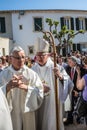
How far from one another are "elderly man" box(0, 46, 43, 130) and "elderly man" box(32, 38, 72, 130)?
0.59 m

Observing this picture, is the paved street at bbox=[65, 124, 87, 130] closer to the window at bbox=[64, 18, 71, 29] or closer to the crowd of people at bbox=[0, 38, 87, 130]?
the crowd of people at bbox=[0, 38, 87, 130]

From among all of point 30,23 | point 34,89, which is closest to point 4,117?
point 34,89

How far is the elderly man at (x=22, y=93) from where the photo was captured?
5430 mm

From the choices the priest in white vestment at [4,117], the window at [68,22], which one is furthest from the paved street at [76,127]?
the window at [68,22]

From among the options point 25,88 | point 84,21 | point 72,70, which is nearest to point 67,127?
point 72,70

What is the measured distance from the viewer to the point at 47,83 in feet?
20.7

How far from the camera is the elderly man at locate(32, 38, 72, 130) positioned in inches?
245

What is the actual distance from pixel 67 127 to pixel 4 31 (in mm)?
28404

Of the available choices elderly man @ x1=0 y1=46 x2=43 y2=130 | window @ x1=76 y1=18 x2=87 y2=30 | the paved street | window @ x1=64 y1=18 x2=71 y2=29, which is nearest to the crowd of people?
elderly man @ x1=0 y1=46 x2=43 y2=130

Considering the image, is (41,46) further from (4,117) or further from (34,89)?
(4,117)

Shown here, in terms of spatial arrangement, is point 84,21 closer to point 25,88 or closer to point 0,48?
point 0,48

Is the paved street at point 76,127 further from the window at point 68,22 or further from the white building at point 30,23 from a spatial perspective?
the window at point 68,22

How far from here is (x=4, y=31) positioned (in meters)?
35.5

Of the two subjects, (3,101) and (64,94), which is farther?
(64,94)
